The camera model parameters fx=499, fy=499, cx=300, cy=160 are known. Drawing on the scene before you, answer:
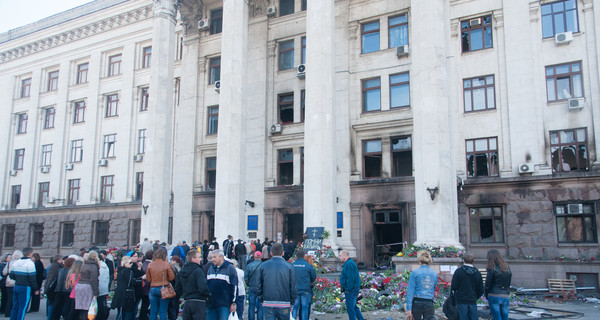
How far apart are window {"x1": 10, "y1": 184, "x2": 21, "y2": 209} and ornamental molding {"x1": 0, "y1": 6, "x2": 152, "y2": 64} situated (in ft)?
36.1

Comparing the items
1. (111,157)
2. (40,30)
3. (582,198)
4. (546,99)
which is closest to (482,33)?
(546,99)

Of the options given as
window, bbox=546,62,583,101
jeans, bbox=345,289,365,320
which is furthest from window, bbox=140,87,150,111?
jeans, bbox=345,289,365,320

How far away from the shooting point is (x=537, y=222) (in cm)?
2139

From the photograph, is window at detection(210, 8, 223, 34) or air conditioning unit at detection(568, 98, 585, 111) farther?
window at detection(210, 8, 223, 34)

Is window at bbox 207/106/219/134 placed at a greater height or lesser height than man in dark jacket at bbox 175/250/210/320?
greater

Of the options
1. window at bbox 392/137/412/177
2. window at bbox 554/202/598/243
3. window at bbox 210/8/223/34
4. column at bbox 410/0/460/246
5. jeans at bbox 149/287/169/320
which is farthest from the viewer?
window at bbox 210/8/223/34

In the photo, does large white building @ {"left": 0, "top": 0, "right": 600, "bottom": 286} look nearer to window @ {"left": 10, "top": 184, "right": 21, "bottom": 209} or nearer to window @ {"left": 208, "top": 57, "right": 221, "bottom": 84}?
window @ {"left": 208, "top": 57, "right": 221, "bottom": 84}

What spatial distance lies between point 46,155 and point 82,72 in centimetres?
703

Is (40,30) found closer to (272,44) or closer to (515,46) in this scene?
(272,44)

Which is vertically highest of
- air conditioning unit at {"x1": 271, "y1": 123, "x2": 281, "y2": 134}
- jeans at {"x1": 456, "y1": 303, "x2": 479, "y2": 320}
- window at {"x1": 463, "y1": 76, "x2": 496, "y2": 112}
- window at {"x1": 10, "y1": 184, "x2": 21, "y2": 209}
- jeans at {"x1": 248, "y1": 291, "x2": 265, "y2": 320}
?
window at {"x1": 463, "y1": 76, "x2": 496, "y2": 112}

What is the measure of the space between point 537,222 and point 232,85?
1543cm

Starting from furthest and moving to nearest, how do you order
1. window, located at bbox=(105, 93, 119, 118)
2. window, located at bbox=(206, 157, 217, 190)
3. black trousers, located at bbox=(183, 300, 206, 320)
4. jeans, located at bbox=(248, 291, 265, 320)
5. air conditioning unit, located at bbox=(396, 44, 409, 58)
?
window, located at bbox=(105, 93, 119, 118) < window, located at bbox=(206, 157, 217, 190) < air conditioning unit, located at bbox=(396, 44, 409, 58) < jeans, located at bbox=(248, 291, 265, 320) < black trousers, located at bbox=(183, 300, 206, 320)

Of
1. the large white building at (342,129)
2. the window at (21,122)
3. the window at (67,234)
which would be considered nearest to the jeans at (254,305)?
the large white building at (342,129)

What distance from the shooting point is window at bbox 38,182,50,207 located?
123ft
